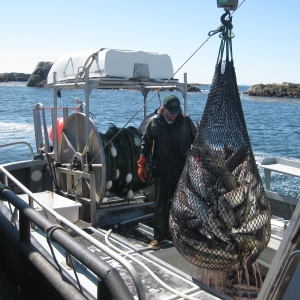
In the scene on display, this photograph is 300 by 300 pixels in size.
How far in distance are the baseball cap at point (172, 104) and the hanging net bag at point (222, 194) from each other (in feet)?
2.47

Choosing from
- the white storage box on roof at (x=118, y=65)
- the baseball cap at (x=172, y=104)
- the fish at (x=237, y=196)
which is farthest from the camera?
the white storage box on roof at (x=118, y=65)

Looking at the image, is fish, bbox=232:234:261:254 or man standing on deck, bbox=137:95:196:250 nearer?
fish, bbox=232:234:261:254

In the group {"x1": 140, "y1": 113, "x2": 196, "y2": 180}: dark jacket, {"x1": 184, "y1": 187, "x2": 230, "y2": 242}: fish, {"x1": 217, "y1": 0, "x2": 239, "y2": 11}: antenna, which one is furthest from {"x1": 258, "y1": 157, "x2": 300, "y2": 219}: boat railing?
{"x1": 217, "y1": 0, "x2": 239, "y2": 11}: antenna

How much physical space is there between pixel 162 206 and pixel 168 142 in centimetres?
76

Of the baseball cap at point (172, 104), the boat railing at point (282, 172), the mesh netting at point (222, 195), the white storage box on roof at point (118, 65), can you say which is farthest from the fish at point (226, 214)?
the white storage box on roof at point (118, 65)

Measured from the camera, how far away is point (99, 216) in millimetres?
5719

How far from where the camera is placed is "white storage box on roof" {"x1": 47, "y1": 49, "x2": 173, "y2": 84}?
5930mm

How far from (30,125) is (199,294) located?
21792 mm

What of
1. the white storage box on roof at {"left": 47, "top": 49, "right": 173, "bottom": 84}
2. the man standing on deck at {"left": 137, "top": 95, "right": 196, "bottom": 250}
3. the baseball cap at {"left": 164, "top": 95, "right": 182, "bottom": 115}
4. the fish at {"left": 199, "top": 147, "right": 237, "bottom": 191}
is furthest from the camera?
the white storage box on roof at {"left": 47, "top": 49, "right": 173, "bottom": 84}

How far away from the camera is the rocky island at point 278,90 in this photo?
90.1m

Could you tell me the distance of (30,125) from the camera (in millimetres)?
24125

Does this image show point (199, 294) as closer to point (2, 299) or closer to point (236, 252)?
point (236, 252)

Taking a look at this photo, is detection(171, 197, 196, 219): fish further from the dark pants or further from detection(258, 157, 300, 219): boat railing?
detection(258, 157, 300, 219): boat railing

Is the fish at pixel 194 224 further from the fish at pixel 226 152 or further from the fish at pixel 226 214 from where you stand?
the fish at pixel 226 152
